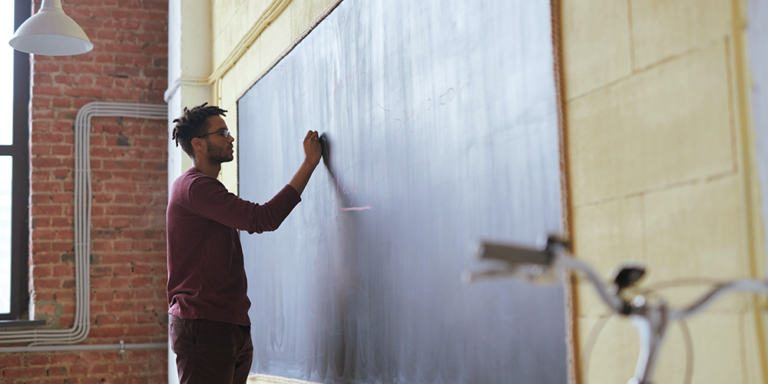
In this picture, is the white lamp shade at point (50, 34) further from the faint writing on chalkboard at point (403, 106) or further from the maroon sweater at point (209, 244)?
the faint writing on chalkboard at point (403, 106)

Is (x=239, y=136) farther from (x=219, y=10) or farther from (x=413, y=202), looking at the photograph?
(x=413, y=202)

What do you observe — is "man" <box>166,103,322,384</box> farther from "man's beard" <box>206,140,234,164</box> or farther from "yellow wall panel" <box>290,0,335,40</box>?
"yellow wall panel" <box>290,0,335,40</box>

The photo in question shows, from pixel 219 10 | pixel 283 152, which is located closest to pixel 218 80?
pixel 219 10

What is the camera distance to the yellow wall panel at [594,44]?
113 cm

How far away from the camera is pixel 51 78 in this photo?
4.61 meters

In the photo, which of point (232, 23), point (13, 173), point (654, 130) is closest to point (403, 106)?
point (654, 130)

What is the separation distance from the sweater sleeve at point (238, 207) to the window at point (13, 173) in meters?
2.98

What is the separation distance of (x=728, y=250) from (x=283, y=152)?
188 centimetres

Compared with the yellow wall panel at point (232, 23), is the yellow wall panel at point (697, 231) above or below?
below

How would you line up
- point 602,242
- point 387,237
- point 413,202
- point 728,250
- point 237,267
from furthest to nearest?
point 237,267 < point 387,237 < point 413,202 < point 602,242 < point 728,250

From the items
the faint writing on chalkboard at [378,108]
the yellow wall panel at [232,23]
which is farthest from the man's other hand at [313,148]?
the yellow wall panel at [232,23]

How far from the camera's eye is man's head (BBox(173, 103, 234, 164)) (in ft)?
8.21

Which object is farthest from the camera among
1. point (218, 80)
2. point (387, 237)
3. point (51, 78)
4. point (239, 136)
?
point (51, 78)

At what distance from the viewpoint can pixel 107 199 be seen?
463 centimetres
